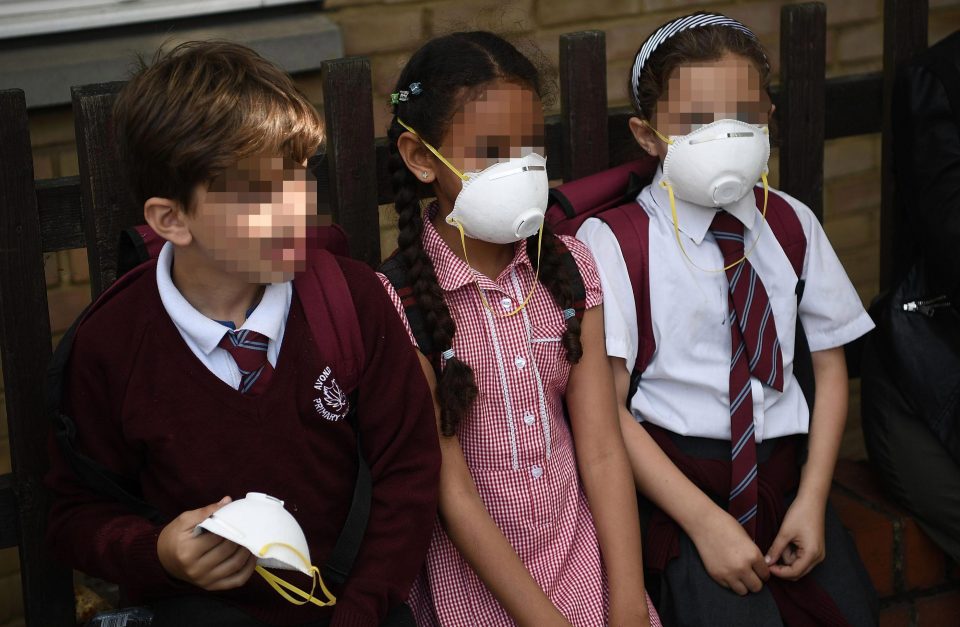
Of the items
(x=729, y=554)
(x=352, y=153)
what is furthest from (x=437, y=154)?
(x=729, y=554)

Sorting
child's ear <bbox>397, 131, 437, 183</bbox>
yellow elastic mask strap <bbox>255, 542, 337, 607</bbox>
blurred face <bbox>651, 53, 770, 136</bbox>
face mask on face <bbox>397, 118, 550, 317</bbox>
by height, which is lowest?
yellow elastic mask strap <bbox>255, 542, 337, 607</bbox>

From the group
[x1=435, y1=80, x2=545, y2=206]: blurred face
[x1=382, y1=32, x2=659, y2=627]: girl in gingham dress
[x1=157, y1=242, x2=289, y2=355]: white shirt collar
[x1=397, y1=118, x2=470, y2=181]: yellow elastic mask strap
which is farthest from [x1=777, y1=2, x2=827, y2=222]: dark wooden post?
[x1=157, y1=242, x2=289, y2=355]: white shirt collar

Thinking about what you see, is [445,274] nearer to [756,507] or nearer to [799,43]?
[756,507]

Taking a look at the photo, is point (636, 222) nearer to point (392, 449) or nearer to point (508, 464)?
point (508, 464)

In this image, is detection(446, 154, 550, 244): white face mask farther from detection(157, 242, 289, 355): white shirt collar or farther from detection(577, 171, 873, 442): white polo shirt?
detection(157, 242, 289, 355): white shirt collar

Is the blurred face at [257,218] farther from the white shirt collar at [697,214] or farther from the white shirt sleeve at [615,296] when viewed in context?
the white shirt collar at [697,214]

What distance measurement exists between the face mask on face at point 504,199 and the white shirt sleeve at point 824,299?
0.76 metres

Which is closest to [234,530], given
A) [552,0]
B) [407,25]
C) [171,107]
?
[171,107]

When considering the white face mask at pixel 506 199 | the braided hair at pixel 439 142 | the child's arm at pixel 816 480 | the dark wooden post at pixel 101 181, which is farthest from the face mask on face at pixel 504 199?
the child's arm at pixel 816 480

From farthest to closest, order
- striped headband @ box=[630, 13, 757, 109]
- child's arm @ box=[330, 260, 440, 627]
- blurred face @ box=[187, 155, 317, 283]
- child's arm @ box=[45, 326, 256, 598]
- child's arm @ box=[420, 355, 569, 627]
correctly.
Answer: striped headband @ box=[630, 13, 757, 109] < child's arm @ box=[420, 355, 569, 627] < child's arm @ box=[330, 260, 440, 627] < blurred face @ box=[187, 155, 317, 283] < child's arm @ box=[45, 326, 256, 598]

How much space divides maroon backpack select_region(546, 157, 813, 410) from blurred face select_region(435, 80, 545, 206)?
330 mm

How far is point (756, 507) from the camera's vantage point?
2705 millimetres

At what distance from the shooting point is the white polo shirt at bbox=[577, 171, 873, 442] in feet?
8.90

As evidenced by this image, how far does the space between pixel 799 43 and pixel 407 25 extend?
1383 mm
